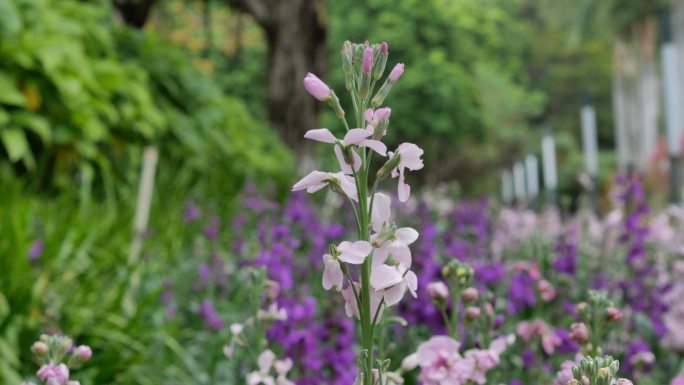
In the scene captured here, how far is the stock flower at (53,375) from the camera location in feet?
3.52

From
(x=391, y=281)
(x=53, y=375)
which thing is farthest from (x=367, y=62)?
(x=53, y=375)

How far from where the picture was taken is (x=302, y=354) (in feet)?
7.14

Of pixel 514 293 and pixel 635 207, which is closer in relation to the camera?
pixel 514 293

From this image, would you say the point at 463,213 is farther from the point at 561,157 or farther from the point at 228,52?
the point at 561,157

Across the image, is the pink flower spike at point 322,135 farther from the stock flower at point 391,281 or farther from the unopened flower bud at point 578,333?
the unopened flower bud at point 578,333

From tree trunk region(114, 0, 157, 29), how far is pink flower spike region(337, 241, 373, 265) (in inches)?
348

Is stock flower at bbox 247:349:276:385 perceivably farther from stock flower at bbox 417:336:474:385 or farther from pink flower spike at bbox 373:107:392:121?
pink flower spike at bbox 373:107:392:121

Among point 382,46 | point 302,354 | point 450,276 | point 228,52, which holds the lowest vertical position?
point 302,354

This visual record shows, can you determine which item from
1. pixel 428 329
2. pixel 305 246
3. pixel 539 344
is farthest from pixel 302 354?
pixel 305 246

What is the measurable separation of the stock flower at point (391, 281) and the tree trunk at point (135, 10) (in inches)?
347

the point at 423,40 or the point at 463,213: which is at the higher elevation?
the point at 423,40

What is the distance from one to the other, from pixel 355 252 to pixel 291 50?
937cm

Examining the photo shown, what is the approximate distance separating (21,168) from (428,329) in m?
4.07

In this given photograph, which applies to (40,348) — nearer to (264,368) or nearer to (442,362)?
(264,368)
